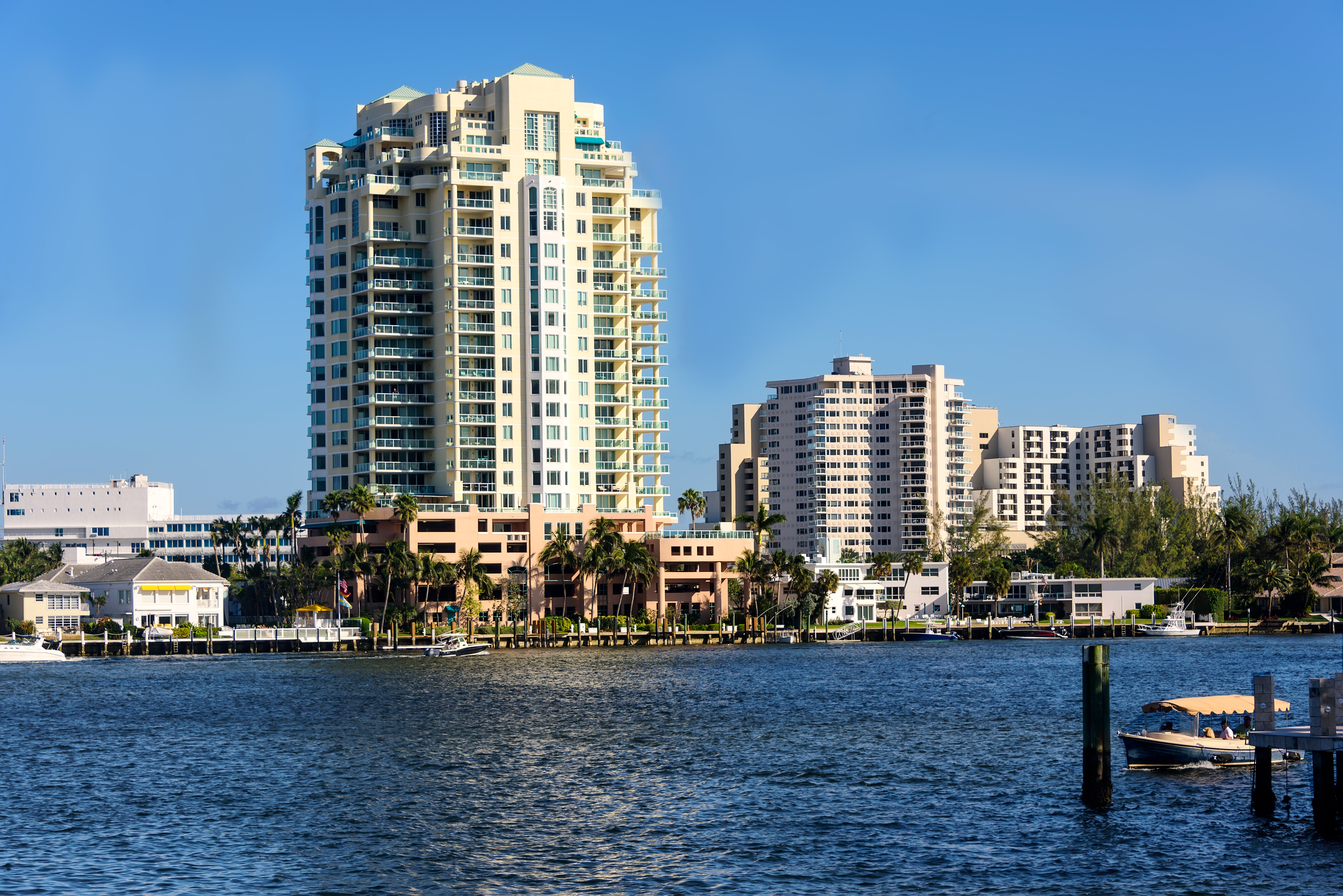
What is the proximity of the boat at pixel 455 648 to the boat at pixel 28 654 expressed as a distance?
40.6m

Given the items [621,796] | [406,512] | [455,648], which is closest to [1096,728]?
[621,796]

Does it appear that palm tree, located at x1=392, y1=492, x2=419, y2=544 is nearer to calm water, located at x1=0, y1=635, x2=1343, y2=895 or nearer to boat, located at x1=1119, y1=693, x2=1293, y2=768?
calm water, located at x1=0, y1=635, x2=1343, y2=895

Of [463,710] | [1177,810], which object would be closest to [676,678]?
[463,710]

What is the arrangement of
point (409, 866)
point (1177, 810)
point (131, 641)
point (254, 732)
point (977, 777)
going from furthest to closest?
point (131, 641) → point (254, 732) → point (977, 777) → point (1177, 810) → point (409, 866)

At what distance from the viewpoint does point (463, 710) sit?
103m

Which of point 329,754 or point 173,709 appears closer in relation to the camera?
point 329,754

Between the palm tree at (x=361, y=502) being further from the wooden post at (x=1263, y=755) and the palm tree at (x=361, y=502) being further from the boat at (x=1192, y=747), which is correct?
the wooden post at (x=1263, y=755)

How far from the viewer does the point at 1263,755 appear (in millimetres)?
54969

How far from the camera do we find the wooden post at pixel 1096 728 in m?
55.4

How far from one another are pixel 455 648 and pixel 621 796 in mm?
104534

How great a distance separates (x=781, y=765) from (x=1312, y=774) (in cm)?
2384

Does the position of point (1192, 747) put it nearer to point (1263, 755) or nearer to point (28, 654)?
point (1263, 755)

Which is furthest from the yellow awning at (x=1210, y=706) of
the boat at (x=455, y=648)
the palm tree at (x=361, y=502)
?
the palm tree at (x=361, y=502)

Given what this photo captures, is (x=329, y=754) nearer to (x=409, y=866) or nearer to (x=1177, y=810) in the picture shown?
(x=409, y=866)
